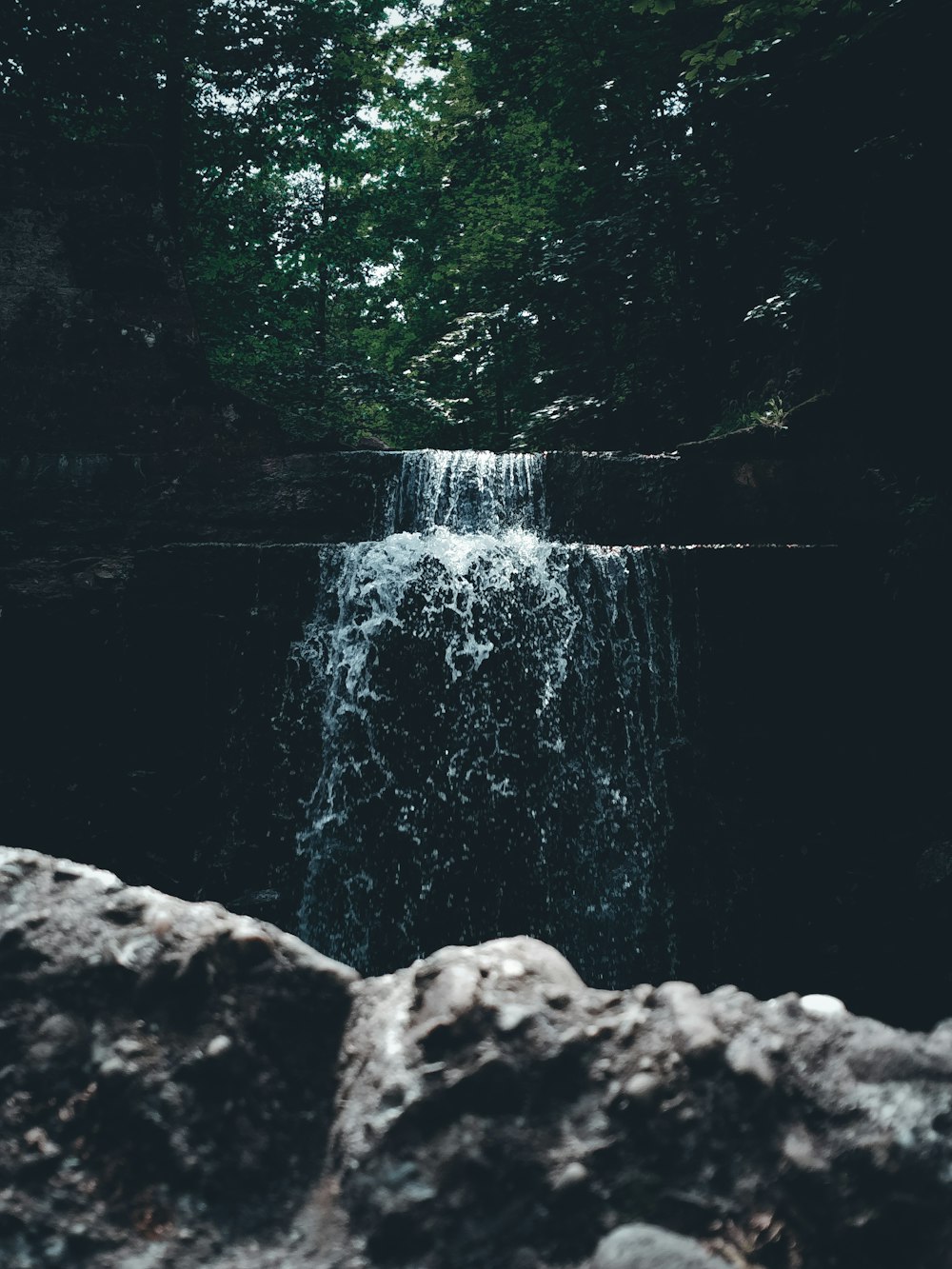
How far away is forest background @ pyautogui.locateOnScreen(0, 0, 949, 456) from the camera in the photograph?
7.28 meters

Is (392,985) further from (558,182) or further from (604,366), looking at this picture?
(558,182)

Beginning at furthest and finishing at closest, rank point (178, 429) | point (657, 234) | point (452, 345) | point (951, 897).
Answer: point (452, 345) → point (657, 234) → point (178, 429) → point (951, 897)

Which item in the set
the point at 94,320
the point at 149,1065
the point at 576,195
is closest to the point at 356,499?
the point at 94,320

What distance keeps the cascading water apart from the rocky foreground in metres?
4.69

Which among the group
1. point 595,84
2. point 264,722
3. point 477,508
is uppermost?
point 595,84

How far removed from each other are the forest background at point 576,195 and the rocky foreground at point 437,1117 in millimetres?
6038

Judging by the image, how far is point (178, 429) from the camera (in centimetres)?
823

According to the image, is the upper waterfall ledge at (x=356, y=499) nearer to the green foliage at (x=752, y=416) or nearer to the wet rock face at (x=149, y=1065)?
the green foliage at (x=752, y=416)

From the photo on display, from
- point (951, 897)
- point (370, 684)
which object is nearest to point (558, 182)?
point (370, 684)

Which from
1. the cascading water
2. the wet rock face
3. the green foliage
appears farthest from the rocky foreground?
the green foliage

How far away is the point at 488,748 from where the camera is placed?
21.4 ft

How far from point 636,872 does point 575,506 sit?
3078mm

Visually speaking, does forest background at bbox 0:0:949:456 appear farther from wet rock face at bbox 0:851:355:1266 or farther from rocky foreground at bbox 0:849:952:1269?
wet rock face at bbox 0:851:355:1266

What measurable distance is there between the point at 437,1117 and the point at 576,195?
1524cm
